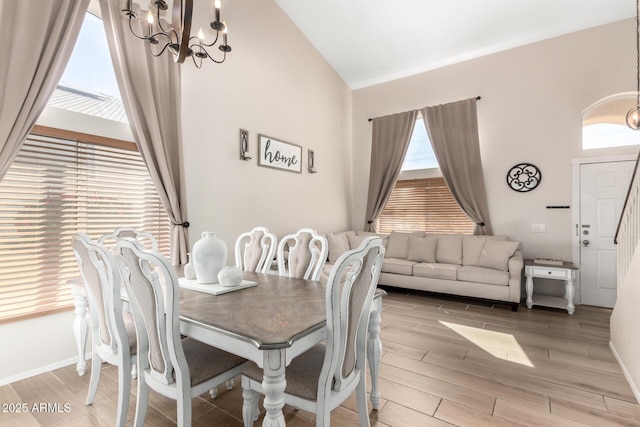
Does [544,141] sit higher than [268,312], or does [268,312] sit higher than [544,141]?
[544,141]

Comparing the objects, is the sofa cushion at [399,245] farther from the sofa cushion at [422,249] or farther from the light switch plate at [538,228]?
the light switch plate at [538,228]

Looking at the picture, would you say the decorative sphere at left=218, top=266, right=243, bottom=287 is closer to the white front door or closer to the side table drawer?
the side table drawer

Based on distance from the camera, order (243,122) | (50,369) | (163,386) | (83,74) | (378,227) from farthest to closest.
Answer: (378,227) → (243,122) → (83,74) → (50,369) → (163,386)

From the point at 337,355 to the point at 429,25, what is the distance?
471 centimetres

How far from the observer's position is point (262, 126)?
4270mm

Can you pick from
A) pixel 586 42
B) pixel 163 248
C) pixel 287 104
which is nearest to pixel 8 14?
pixel 163 248

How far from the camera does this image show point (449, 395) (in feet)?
6.92

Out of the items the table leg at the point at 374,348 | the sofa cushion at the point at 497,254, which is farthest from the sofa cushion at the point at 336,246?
the table leg at the point at 374,348

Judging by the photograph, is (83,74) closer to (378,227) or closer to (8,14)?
(8,14)

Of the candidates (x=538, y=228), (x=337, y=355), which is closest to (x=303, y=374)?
(x=337, y=355)

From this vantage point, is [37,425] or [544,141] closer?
[37,425]

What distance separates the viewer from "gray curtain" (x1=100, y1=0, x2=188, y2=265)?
8.93 ft

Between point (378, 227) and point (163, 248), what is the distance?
12.5ft

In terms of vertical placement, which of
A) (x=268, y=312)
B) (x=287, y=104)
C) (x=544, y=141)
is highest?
(x=287, y=104)
